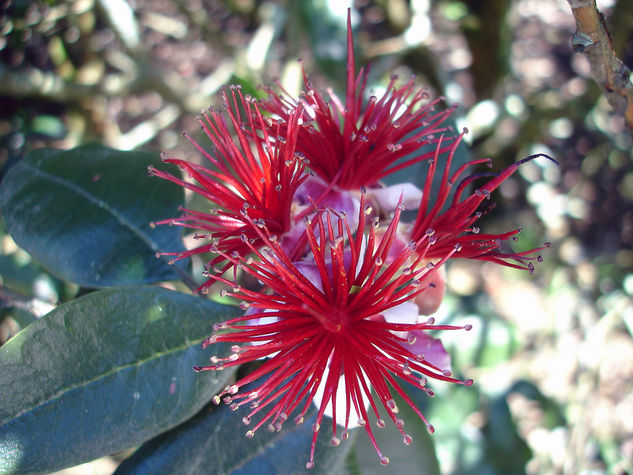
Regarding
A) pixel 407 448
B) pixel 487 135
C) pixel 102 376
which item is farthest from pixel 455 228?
pixel 487 135

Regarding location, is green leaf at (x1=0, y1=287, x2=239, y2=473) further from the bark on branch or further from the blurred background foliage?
the bark on branch

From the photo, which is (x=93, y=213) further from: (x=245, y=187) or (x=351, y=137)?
(x=351, y=137)

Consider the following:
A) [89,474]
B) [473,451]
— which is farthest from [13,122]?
[473,451]

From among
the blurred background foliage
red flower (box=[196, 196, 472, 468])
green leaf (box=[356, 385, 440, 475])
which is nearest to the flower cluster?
red flower (box=[196, 196, 472, 468])

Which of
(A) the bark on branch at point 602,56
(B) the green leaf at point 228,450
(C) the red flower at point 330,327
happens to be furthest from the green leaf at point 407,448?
(A) the bark on branch at point 602,56

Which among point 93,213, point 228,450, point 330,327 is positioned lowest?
point 228,450

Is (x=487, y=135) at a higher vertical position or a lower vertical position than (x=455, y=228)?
higher
